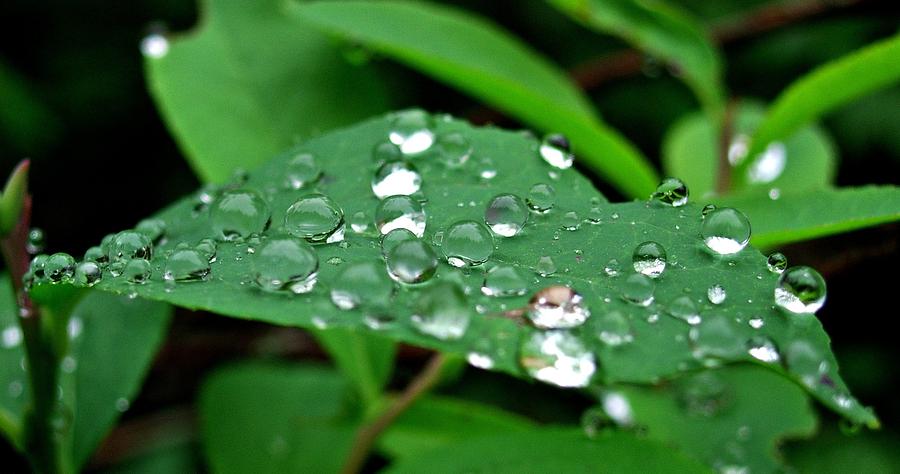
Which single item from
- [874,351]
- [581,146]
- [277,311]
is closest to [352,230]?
[277,311]

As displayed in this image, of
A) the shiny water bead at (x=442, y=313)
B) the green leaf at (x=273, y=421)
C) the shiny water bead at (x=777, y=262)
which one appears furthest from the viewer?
the green leaf at (x=273, y=421)

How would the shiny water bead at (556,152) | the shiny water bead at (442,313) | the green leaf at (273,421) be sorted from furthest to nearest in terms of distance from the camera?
the green leaf at (273,421) < the shiny water bead at (556,152) < the shiny water bead at (442,313)

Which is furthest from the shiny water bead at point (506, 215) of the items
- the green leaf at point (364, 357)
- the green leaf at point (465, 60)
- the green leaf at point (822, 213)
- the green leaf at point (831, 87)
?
the green leaf at point (831, 87)

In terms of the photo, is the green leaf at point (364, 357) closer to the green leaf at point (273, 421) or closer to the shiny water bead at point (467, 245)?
the green leaf at point (273, 421)

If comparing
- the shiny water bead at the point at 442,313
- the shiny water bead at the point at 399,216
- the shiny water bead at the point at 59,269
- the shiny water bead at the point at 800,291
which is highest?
the shiny water bead at the point at 800,291

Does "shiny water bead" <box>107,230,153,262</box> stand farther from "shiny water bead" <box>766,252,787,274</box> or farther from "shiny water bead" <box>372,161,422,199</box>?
"shiny water bead" <box>766,252,787,274</box>

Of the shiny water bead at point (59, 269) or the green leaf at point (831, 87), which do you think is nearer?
the shiny water bead at point (59, 269)

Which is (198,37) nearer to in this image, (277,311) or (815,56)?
(277,311)
